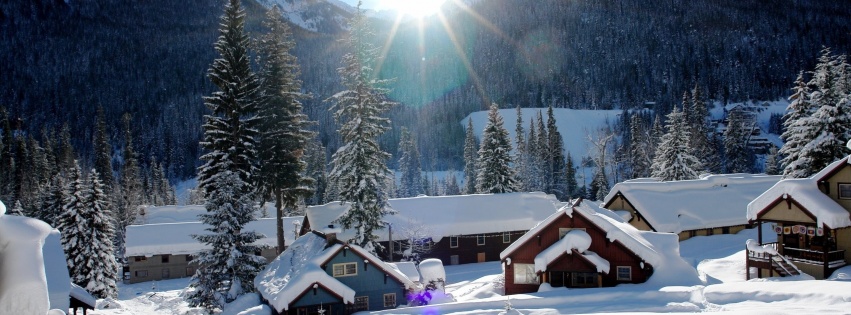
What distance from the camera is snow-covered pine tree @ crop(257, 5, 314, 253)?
33688mm

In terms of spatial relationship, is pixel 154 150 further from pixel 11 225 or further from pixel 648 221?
pixel 11 225

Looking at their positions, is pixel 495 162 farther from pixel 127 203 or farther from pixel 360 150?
pixel 127 203

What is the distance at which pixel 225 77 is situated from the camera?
110ft

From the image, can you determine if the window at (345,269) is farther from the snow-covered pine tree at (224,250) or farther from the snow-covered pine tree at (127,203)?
the snow-covered pine tree at (127,203)

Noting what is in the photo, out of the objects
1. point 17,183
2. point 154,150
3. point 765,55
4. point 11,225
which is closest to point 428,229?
point 11,225

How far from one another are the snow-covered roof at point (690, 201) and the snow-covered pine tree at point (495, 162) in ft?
40.5

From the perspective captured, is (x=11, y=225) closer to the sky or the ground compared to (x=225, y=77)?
closer to the ground

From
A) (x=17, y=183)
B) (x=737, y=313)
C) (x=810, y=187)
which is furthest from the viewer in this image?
(x=17, y=183)

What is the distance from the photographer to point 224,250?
2933 centimetres

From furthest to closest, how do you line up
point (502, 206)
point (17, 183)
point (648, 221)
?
point (17, 183) → point (502, 206) → point (648, 221)

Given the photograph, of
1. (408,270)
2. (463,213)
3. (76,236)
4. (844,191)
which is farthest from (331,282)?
(844,191)

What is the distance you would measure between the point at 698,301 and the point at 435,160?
13645cm

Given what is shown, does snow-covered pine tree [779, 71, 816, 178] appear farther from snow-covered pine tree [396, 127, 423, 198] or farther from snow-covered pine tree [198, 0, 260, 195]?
snow-covered pine tree [396, 127, 423, 198]

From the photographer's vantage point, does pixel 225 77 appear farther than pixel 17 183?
No
